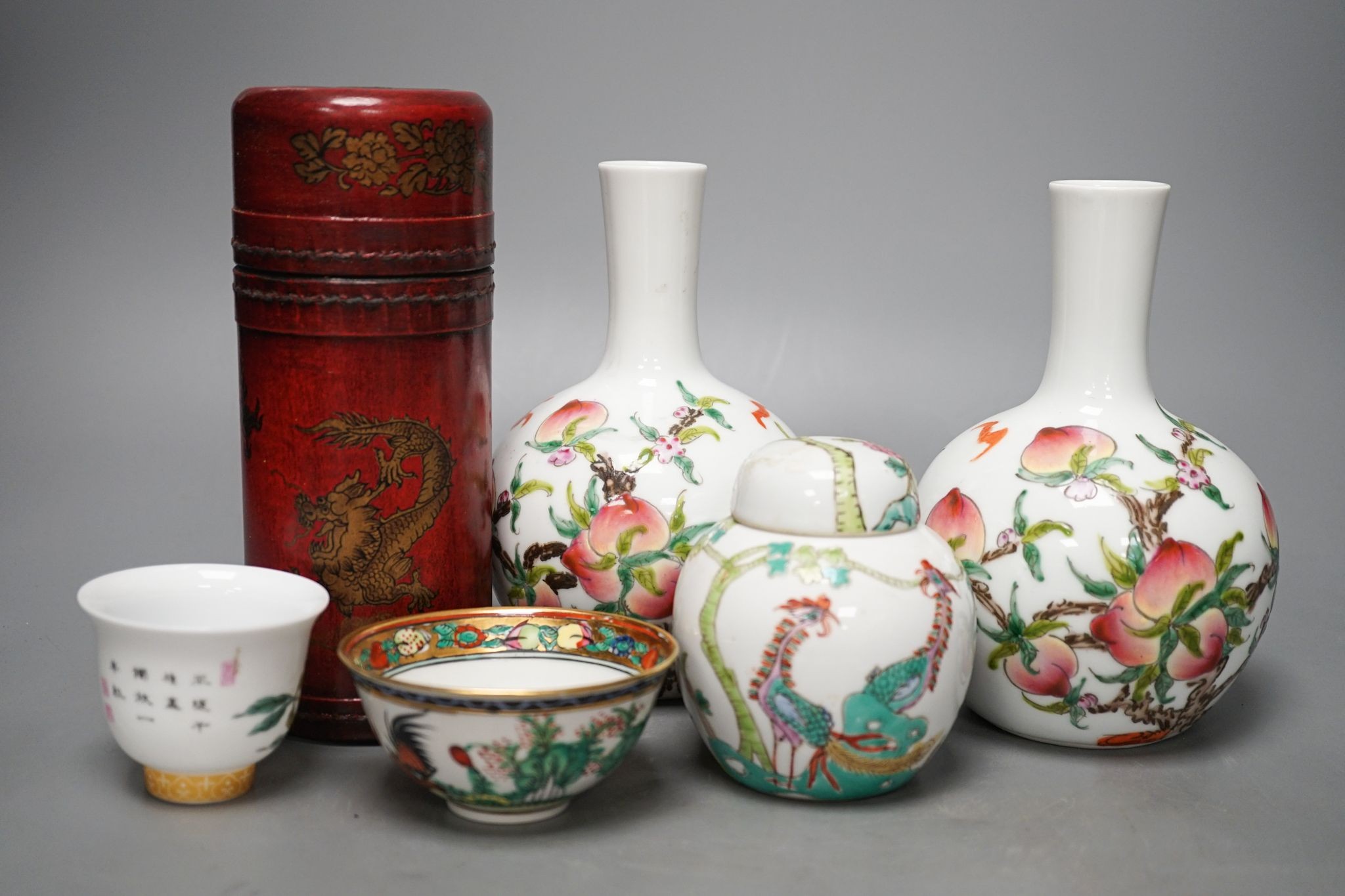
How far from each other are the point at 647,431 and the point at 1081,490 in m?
0.55

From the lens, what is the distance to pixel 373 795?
6.38ft

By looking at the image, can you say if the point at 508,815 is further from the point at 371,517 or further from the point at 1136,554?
the point at 1136,554

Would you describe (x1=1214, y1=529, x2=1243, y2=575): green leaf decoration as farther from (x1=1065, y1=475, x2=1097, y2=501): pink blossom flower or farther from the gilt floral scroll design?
the gilt floral scroll design

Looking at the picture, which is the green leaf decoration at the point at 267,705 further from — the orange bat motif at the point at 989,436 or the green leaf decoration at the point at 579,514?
the orange bat motif at the point at 989,436

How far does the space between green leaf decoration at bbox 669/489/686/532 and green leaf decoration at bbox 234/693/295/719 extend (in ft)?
1.77

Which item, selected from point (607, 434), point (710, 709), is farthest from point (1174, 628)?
point (607, 434)

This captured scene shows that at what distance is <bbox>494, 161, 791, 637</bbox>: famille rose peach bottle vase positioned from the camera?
7.22 ft

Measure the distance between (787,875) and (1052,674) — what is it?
1.57ft

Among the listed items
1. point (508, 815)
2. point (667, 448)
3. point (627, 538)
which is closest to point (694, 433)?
point (667, 448)

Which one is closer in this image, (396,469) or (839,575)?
(839,575)

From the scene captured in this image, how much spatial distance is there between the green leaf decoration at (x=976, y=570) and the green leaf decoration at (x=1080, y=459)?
6.2 inches

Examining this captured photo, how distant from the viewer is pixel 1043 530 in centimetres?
205

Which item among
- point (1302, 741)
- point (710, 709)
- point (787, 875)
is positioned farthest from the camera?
point (1302, 741)

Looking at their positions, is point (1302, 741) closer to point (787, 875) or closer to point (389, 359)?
point (787, 875)
